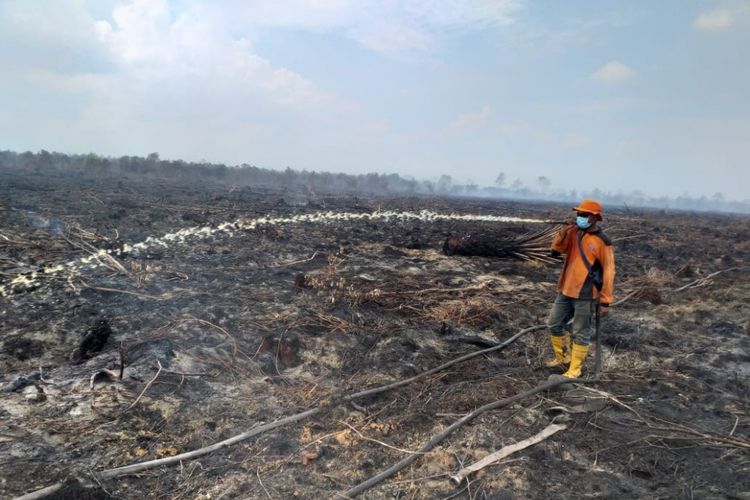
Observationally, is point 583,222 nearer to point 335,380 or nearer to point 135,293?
point 335,380

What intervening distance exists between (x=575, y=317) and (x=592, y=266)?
1.93 ft

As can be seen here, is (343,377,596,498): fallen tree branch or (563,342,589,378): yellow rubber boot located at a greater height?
(563,342,589,378): yellow rubber boot

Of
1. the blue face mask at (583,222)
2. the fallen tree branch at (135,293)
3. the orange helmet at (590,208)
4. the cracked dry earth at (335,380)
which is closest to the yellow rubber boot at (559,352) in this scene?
the cracked dry earth at (335,380)

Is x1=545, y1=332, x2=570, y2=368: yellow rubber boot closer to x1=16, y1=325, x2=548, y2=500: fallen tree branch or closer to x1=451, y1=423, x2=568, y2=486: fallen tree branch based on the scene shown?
x1=16, y1=325, x2=548, y2=500: fallen tree branch

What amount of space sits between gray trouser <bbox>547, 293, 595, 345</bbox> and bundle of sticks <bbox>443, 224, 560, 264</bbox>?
5356mm

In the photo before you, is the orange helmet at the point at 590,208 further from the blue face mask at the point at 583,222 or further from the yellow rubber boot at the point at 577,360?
the yellow rubber boot at the point at 577,360

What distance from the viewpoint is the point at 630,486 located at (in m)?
2.97

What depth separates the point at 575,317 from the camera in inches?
177

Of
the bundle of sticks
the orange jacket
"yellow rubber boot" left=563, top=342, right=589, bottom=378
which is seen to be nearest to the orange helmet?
the orange jacket

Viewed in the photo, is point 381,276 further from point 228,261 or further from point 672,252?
point 672,252

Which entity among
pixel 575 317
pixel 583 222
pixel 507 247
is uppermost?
pixel 583 222


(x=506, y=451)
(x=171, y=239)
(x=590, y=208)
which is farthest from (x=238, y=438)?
(x=171, y=239)

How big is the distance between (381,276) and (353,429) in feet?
15.3

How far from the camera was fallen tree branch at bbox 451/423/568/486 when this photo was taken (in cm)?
298
